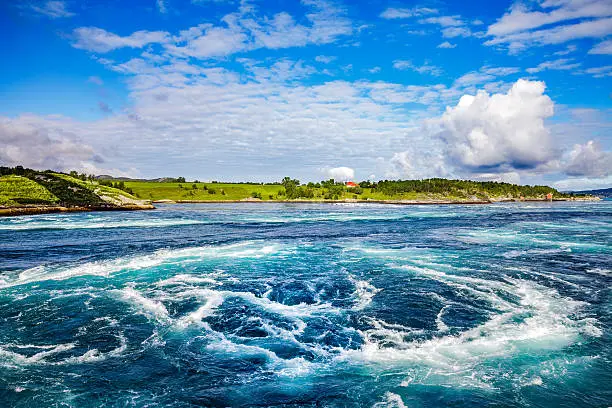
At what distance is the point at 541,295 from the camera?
95.8 feet

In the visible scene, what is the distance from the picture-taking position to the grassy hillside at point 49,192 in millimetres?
129637

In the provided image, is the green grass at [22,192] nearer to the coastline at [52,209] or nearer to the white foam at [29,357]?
the coastline at [52,209]

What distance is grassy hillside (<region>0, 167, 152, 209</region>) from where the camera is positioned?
129637mm

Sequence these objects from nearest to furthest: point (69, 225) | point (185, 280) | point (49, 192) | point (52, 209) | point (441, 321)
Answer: point (441, 321), point (185, 280), point (69, 225), point (52, 209), point (49, 192)

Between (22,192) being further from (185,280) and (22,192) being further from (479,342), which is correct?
(479,342)

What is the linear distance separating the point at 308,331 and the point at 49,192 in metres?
153

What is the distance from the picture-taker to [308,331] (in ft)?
73.9

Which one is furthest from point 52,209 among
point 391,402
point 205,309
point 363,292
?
point 391,402

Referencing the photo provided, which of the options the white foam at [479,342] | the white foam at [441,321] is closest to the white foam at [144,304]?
the white foam at [479,342]

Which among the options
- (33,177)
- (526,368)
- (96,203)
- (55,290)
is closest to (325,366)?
(526,368)

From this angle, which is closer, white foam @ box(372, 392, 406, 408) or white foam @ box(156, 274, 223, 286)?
white foam @ box(372, 392, 406, 408)

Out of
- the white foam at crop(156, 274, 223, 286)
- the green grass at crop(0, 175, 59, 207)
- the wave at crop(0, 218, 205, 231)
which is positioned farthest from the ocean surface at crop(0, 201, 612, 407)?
the green grass at crop(0, 175, 59, 207)

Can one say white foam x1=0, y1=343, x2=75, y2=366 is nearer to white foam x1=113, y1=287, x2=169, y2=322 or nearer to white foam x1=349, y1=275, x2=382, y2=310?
white foam x1=113, y1=287, x2=169, y2=322

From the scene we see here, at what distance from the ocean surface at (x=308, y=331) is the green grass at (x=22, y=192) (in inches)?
3855
